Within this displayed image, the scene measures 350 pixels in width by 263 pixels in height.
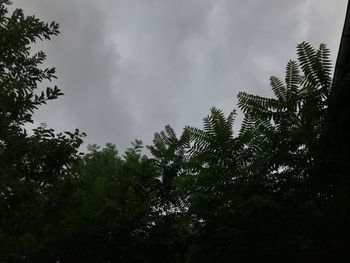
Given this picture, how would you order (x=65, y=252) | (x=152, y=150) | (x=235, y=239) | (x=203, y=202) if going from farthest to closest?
(x=152, y=150)
(x=65, y=252)
(x=203, y=202)
(x=235, y=239)

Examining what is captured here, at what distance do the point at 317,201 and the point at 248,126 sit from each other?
133 cm

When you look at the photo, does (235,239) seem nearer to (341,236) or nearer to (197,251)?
(197,251)

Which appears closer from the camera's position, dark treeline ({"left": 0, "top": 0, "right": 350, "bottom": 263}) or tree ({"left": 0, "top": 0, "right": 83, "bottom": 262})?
dark treeline ({"left": 0, "top": 0, "right": 350, "bottom": 263})

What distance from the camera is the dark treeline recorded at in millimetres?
4816

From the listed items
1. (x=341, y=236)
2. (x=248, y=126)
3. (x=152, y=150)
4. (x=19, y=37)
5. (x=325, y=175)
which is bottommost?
(x=341, y=236)

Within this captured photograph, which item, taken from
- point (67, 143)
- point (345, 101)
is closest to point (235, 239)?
point (345, 101)

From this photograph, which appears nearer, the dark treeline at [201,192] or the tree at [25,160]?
the dark treeline at [201,192]

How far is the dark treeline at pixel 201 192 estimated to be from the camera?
4.82m

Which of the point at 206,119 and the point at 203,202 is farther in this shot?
the point at 206,119

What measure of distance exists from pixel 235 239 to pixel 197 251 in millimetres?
525

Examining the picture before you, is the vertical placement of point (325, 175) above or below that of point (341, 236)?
above

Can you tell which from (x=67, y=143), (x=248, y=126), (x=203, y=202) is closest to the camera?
(x=203, y=202)

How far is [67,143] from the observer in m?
6.59

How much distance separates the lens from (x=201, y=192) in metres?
5.52
